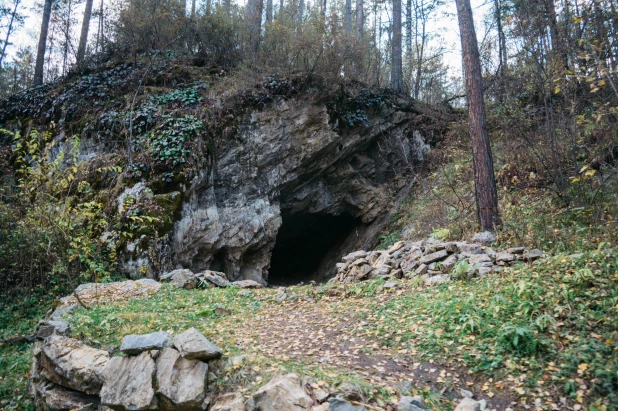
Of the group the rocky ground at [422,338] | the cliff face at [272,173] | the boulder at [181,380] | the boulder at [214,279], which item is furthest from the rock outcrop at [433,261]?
the cliff face at [272,173]

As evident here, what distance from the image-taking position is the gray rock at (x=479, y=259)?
6408 mm

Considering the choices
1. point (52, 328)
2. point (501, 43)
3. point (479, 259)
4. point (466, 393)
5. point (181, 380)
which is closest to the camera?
point (466, 393)

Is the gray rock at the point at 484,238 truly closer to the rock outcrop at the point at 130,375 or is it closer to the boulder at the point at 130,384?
the rock outcrop at the point at 130,375

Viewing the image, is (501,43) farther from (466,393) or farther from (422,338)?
(466,393)

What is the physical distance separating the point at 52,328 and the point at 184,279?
2816 millimetres

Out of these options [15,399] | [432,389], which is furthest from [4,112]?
[432,389]

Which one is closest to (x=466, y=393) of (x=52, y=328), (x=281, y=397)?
(x=281, y=397)

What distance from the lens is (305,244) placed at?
1778 cm

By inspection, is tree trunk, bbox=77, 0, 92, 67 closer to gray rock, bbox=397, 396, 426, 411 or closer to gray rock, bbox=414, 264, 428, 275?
gray rock, bbox=414, 264, 428, 275

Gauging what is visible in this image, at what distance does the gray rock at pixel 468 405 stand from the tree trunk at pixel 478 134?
539 cm

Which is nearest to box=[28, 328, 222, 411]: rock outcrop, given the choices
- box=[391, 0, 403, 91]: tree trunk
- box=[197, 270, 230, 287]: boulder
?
box=[197, 270, 230, 287]: boulder

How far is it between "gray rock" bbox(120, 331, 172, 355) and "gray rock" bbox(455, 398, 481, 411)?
9.93 feet

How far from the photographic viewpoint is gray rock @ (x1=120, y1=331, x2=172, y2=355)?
4379 mm

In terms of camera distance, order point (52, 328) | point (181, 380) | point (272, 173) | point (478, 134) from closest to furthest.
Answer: point (181, 380), point (52, 328), point (478, 134), point (272, 173)
